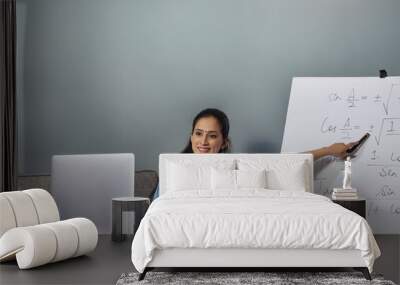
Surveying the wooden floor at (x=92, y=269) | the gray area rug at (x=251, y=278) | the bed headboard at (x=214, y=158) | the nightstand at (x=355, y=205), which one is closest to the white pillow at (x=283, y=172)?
the bed headboard at (x=214, y=158)

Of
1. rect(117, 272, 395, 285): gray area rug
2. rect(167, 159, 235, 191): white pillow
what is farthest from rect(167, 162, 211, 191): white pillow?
rect(117, 272, 395, 285): gray area rug

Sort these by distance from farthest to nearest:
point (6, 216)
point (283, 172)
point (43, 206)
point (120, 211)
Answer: point (120, 211)
point (283, 172)
point (43, 206)
point (6, 216)

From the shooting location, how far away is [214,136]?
21.6 feet

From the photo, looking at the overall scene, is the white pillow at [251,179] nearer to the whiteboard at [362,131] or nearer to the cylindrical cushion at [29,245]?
the whiteboard at [362,131]

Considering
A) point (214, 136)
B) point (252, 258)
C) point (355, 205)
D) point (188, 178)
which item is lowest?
point (252, 258)

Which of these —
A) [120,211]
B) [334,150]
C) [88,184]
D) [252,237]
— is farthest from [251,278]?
[88,184]

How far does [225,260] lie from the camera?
451 cm

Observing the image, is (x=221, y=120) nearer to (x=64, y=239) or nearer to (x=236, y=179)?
(x=236, y=179)

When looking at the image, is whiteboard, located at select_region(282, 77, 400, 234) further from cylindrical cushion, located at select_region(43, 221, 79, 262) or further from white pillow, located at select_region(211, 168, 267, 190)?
cylindrical cushion, located at select_region(43, 221, 79, 262)

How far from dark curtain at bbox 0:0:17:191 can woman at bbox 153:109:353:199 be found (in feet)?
4.43

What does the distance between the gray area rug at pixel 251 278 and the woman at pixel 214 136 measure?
6.46 feet

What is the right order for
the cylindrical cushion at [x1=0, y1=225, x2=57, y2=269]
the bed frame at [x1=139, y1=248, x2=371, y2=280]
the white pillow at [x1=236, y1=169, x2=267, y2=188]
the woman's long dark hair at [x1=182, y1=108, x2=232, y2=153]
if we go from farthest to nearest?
the woman's long dark hair at [x1=182, y1=108, x2=232, y2=153], the white pillow at [x1=236, y1=169, x2=267, y2=188], the cylindrical cushion at [x1=0, y1=225, x2=57, y2=269], the bed frame at [x1=139, y1=248, x2=371, y2=280]

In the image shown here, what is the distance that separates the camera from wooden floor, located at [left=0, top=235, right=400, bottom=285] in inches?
178

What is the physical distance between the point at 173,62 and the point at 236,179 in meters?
1.58
